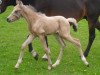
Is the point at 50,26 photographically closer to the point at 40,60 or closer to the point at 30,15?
the point at 30,15

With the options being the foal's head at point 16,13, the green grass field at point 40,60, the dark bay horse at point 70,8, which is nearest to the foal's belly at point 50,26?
the foal's head at point 16,13

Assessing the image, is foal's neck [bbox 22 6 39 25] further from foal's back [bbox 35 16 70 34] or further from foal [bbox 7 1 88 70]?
foal's back [bbox 35 16 70 34]


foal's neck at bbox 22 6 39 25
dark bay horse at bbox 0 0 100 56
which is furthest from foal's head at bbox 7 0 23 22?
dark bay horse at bbox 0 0 100 56

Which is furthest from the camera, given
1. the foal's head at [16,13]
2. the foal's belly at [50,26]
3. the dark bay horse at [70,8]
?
the dark bay horse at [70,8]

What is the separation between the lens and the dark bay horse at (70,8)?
29.3ft

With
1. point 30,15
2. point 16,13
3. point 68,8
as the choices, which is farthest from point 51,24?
point 68,8

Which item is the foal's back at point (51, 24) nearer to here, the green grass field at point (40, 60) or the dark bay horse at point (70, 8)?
the green grass field at point (40, 60)

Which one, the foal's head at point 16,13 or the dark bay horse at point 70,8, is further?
the dark bay horse at point 70,8

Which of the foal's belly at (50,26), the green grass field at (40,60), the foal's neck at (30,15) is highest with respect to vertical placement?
the foal's neck at (30,15)

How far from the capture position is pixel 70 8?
364 inches

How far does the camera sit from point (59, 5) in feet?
30.1

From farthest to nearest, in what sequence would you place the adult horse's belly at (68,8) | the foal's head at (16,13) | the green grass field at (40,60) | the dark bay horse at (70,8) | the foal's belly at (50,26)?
the adult horse's belly at (68,8)
the dark bay horse at (70,8)
the green grass field at (40,60)
the foal's belly at (50,26)
the foal's head at (16,13)

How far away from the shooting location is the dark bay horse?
29.3 ft

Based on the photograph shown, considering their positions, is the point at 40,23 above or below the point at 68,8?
above
